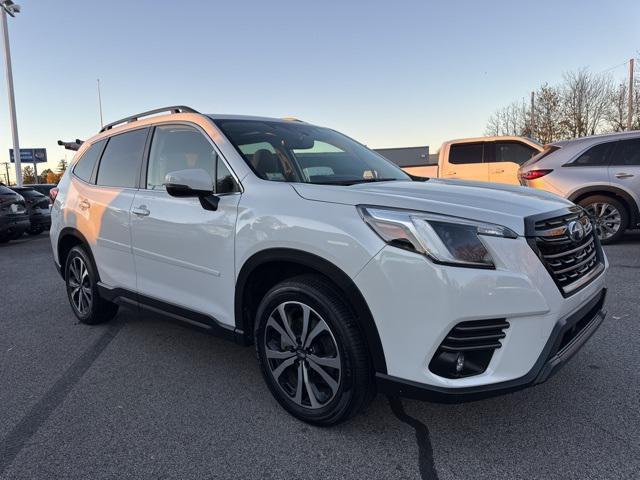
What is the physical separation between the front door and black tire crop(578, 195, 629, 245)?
6.61m

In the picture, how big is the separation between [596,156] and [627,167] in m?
0.46

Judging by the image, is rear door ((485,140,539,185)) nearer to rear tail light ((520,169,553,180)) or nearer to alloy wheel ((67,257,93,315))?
rear tail light ((520,169,553,180))

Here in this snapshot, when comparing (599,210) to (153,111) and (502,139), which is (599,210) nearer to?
(502,139)

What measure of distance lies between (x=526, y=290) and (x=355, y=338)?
31.5 inches

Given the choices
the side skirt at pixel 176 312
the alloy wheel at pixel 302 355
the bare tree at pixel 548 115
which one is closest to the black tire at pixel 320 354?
the alloy wheel at pixel 302 355

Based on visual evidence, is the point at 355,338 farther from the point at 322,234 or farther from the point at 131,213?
the point at 131,213

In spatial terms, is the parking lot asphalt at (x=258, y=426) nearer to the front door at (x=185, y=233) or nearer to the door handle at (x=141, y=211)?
the front door at (x=185, y=233)

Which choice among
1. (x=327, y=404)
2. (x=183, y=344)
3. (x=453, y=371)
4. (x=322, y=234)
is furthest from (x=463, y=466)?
(x=183, y=344)

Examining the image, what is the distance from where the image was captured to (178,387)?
3170 millimetres

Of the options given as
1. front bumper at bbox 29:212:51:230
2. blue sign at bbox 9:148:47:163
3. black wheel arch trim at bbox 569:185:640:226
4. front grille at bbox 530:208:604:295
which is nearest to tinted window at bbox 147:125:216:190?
front grille at bbox 530:208:604:295

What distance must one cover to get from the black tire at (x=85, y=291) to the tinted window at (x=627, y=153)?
7449 millimetres

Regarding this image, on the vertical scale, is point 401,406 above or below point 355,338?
below

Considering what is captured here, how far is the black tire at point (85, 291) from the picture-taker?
4297mm

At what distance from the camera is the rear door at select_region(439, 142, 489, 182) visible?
11844 millimetres
